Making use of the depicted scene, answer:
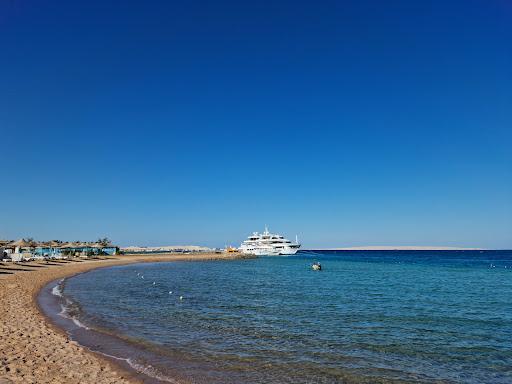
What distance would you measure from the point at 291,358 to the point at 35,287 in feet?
87.8

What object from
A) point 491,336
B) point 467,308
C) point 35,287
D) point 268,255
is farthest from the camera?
point 268,255

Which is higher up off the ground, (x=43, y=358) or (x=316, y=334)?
(x=43, y=358)

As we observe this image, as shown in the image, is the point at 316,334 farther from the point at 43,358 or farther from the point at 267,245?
the point at 267,245

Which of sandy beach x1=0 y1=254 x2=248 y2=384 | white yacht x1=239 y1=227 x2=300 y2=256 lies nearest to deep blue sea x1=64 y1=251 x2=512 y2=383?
sandy beach x1=0 y1=254 x2=248 y2=384

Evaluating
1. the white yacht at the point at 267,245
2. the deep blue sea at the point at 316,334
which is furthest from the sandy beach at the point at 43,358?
the white yacht at the point at 267,245

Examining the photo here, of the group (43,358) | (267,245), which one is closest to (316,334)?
(43,358)

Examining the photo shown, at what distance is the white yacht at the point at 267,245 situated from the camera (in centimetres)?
13515

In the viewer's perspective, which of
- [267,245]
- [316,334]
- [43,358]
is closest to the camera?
[43,358]

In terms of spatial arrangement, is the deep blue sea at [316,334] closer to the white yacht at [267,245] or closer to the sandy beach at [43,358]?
the sandy beach at [43,358]

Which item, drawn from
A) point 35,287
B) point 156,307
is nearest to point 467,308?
point 156,307

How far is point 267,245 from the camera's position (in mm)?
136375

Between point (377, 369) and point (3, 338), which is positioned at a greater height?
point (3, 338)

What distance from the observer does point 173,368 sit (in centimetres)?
1157

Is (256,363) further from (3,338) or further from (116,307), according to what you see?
(116,307)
